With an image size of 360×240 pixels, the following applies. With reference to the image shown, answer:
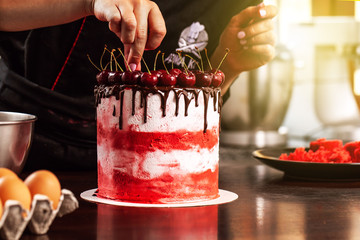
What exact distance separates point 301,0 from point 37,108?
9.02 feet

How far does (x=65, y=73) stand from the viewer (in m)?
1.90

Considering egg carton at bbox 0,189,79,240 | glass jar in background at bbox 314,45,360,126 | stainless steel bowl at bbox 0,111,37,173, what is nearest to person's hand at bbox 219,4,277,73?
stainless steel bowl at bbox 0,111,37,173

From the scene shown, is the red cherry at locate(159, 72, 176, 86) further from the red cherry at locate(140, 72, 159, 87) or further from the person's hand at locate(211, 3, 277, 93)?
the person's hand at locate(211, 3, 277, 93)

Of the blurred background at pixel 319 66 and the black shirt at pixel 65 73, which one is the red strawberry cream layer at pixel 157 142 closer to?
the black shirt at pixel 65 73

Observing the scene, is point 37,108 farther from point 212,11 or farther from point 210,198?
point 210,198

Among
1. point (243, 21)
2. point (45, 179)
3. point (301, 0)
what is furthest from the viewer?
point (301, 0)

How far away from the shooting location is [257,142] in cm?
345

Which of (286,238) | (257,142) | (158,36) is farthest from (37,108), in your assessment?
(257,142)

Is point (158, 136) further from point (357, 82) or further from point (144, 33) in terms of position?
point (357, 82)

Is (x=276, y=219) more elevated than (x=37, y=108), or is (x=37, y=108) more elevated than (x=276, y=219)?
(x=37, y=108)

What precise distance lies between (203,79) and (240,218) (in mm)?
283

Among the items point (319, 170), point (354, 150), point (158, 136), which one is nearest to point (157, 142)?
point (158, 136)

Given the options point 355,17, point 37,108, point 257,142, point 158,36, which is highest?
point 355,17

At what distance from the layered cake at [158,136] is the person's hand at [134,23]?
0.13 metres
